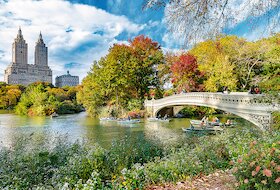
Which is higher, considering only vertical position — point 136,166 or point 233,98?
point 233,98

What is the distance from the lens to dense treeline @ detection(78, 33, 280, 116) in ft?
80.8

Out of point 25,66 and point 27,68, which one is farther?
point 27,68

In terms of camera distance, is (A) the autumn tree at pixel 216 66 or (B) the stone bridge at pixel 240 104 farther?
(A) the autumn tree at pixel 216 66

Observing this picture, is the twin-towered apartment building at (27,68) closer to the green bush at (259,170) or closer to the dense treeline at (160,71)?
the dense treeline at (160,71)

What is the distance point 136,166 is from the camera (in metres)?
3.93

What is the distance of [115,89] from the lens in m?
27.2

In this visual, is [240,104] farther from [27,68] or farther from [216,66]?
[27,68]

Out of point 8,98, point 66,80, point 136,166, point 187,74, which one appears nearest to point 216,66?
point 187,74

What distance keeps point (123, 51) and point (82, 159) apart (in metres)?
23.4

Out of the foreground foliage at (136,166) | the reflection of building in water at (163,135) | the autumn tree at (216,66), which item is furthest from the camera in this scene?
the autumn tree at (216,66)

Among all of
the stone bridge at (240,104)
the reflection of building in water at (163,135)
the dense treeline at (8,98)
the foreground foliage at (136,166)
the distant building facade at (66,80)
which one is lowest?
the reflection of building in water at (163,135)

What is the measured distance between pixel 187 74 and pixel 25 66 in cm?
9599

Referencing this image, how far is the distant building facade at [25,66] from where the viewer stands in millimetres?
99875

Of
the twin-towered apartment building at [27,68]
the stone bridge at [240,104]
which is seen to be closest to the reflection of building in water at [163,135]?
the stone bridge at [240,104]
